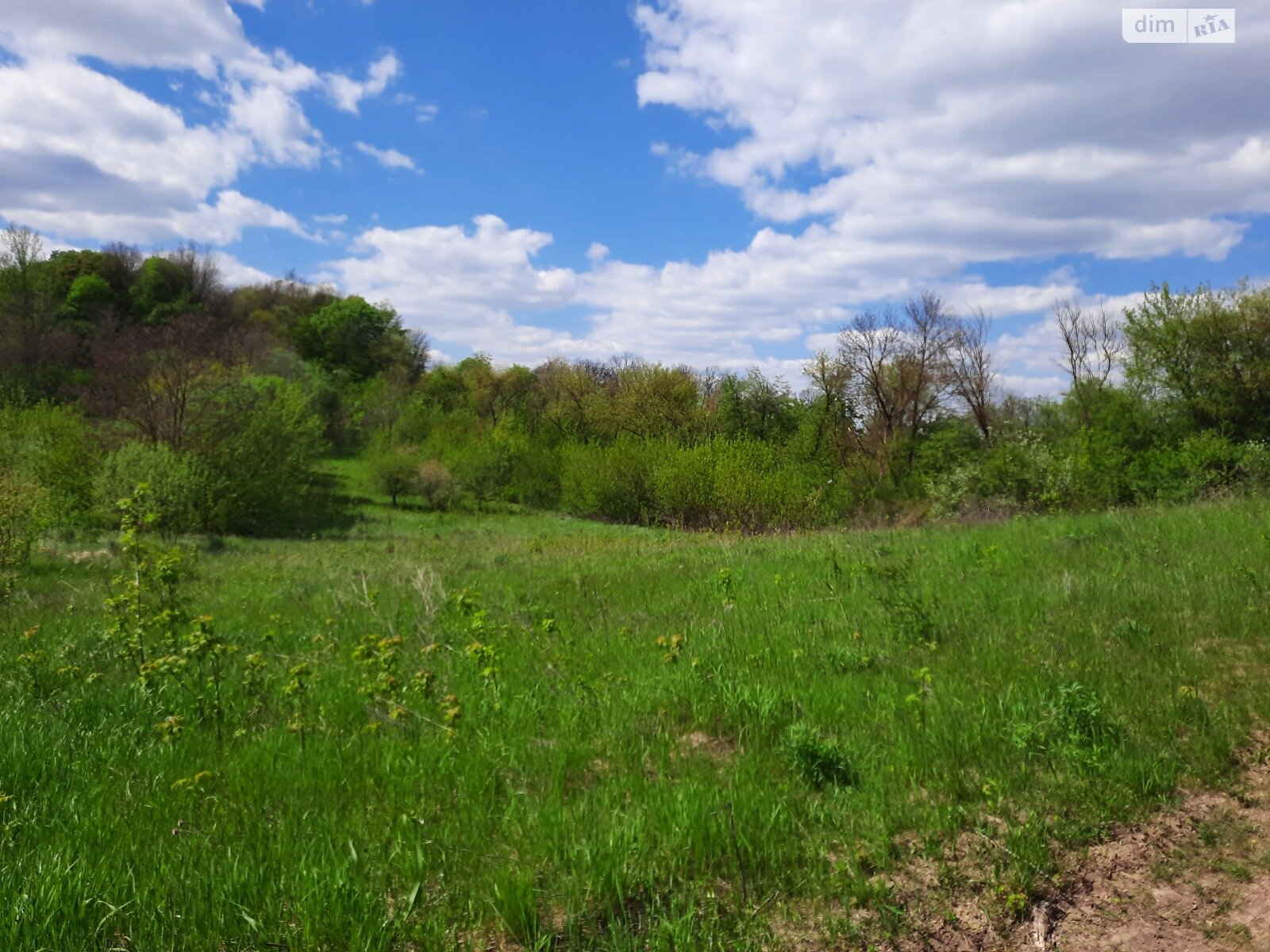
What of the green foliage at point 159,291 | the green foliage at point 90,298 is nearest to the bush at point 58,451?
the green foliage at point 90,298

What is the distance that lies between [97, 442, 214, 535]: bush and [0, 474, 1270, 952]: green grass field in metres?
19.3

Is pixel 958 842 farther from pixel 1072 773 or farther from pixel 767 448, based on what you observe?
pixel 767 448

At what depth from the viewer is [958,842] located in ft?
11.7

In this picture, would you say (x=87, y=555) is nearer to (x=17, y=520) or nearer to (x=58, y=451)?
(x=17, y=520)

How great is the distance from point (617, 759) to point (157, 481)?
86.8ft

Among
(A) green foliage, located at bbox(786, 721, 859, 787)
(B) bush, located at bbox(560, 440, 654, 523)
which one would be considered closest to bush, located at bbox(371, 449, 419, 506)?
(B) bush, located at bbox(560, 440, 654, 523)

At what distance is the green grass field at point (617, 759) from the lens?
122 inches

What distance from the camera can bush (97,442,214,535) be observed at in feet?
83.5

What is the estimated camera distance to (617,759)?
452 centimetres

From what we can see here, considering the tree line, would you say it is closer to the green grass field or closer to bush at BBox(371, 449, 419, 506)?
bush at BBox(371, 449, 419, 506)

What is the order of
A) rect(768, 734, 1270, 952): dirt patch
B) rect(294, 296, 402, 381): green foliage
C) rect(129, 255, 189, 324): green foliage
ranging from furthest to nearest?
rect(294, 296, 402, 381): green foliage, rect(129, 255, 189, 324): green foliage, rect(768, 734, 1270, 952): dirt patch

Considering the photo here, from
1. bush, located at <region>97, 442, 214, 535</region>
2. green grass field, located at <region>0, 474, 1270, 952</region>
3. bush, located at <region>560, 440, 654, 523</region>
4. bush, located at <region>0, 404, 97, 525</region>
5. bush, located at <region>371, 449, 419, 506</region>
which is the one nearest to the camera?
green grass field, located at <region>0, 474, 1270, 952</region>

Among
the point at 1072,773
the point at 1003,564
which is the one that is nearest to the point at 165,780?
the point at 1072,773

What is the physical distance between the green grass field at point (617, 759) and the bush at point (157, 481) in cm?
1929
